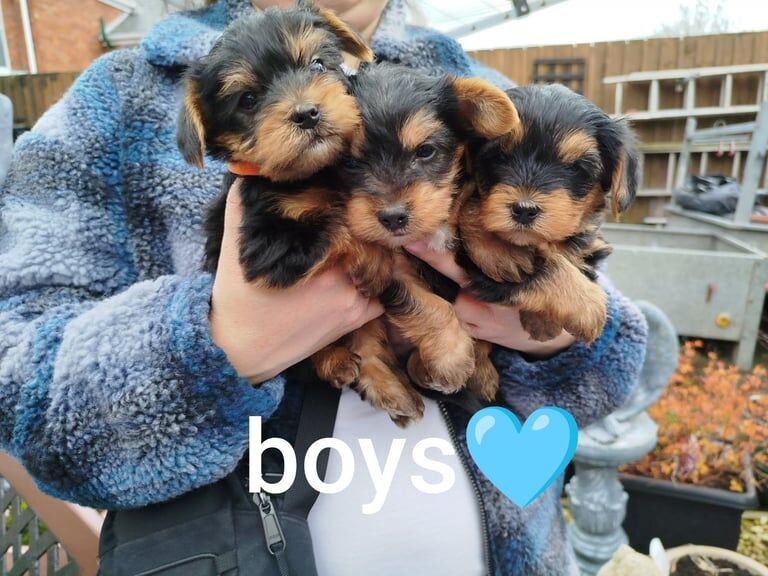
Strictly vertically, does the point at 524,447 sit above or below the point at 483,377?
above

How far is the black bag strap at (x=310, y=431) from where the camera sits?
1.27 m

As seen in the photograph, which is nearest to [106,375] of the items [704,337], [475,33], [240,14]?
[240,14]

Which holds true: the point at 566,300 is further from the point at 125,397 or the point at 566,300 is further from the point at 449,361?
the point at 125,397

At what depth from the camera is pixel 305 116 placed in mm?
1130

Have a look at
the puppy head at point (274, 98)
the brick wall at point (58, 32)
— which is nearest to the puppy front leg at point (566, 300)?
the puppy head at point (274, 98)

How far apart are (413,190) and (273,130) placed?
302 millimetres

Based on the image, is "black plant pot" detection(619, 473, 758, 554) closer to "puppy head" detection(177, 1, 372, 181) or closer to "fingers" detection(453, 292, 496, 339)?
"fingers" detection(453, 292, 496, 339)

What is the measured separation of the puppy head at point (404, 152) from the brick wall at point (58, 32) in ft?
43.7

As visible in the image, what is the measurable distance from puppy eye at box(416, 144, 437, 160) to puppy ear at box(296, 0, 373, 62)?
34cm

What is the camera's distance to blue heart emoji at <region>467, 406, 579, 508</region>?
1020 mm

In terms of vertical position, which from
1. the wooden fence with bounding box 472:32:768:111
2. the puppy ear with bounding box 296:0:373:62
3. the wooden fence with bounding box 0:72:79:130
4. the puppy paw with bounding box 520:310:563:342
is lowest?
the puppy paw with bounding box 520:310:563:342

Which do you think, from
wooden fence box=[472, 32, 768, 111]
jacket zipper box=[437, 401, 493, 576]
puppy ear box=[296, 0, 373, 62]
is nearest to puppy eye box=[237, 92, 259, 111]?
puppy ear box=[296, 0, 373, 62]

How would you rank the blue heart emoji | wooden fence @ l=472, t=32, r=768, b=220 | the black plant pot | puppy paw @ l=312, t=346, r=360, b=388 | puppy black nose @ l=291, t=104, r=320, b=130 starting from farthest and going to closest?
wooden fence @ l=472, t=32, r=768, b=220
the black plant pot
puppy paw @ l=312, t=346, r=360, b=388
puppy black nose @ l=291, t=104, r=320, b=130
the blue heart emoji

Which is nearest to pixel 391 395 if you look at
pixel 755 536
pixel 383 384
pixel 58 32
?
pixel 383 384
